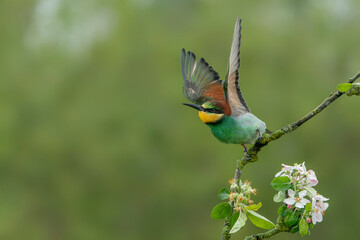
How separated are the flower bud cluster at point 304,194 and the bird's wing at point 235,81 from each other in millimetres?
277

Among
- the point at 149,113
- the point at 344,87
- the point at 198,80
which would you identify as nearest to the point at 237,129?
the point at 198,80

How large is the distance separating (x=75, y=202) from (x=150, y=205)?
1198 mm

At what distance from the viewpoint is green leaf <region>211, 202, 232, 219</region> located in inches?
45.2

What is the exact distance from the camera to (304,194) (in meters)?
1.12

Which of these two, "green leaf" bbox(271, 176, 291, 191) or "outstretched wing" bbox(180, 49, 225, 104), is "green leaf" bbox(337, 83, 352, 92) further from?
"outstretched wing" bbox(180, 49, 225, 104)

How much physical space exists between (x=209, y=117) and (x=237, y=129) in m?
0.13

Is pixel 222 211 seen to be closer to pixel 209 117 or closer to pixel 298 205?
pixel 298 205

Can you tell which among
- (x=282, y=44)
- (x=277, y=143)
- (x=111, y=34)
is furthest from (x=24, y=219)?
(x=282, y=44)

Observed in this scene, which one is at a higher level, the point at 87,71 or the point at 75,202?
the point at 87,71

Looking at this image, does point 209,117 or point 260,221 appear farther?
point 209,117

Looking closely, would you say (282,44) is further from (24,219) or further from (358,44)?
(24,219)

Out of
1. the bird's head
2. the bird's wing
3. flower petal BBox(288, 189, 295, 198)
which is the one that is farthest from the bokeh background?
flower petal BBox(288, 189, 295, 198)

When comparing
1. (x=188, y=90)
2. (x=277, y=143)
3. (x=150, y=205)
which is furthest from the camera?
(x=150, y=205)

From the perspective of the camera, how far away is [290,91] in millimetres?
7848
